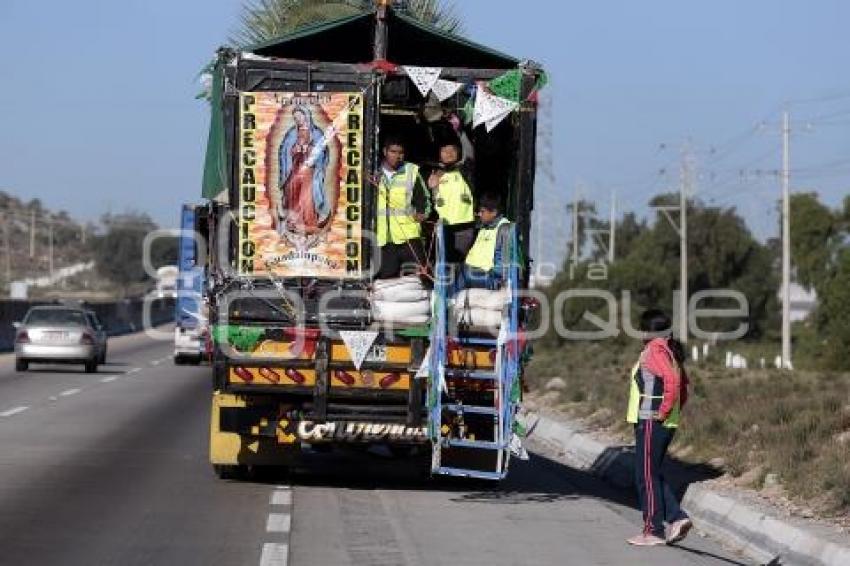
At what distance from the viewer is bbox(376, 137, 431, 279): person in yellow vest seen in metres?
15.4

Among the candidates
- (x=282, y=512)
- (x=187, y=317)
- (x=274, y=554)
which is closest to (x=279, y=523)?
(x=282, y=512)

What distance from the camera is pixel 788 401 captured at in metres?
22.6

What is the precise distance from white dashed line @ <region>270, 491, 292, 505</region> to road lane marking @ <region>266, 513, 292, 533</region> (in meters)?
0.91

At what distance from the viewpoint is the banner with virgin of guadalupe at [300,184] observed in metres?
15.3

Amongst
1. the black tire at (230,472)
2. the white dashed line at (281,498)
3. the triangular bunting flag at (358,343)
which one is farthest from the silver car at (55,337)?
the triangular bunting flag at (358,343)

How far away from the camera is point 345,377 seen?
49.7ft

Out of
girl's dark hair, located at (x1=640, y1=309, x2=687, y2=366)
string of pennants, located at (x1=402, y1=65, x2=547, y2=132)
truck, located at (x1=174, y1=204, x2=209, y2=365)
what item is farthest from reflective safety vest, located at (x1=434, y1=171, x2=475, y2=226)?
truck, located at (x1=174, y1=204, x2=209, y2=365)

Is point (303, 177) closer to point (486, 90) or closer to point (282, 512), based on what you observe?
point (486, 90)

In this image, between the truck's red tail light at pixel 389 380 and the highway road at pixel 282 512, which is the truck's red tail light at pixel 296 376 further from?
the highway road at pixel 282 512

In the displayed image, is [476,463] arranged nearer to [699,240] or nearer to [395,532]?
[395,532]

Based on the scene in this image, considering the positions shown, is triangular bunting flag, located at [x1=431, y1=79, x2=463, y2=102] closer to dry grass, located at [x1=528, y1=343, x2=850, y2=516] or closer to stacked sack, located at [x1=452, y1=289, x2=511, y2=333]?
stacked sack, located at [x1=452, y1=289, x2=511, y2=333]

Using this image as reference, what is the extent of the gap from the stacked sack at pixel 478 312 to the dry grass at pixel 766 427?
3170mm

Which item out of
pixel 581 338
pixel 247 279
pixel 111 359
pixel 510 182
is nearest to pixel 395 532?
pixel 247 279

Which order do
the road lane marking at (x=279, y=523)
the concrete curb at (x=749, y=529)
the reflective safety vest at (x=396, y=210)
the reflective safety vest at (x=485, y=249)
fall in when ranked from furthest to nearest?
the reflective safety vest at (x=396, y=210) < the reflective safety vest at (x=485, y=249) < the road lane marking at (x=279, y=523) < the concrete curb at (x=749, y=529)
